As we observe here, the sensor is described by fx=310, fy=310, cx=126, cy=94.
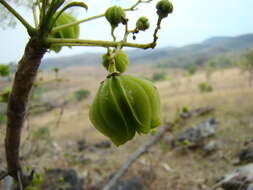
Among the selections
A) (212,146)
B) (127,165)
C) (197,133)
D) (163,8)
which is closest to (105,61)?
(163,8)

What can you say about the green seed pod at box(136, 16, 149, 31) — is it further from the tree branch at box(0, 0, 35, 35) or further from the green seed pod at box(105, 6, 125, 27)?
the tree branch at box(0, 0, 35, 35)

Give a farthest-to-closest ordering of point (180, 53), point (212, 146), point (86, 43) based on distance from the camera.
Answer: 1. point (180, 53)
2. point (212, 146)
3. point (86, 43)

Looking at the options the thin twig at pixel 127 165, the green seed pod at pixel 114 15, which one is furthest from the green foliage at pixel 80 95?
the green seed pod at pixel 114 15

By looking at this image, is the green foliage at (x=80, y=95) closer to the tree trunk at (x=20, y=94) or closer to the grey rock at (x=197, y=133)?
the grey rock at (x=197, y=133)

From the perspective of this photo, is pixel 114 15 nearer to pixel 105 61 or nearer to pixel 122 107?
pixel 105 61

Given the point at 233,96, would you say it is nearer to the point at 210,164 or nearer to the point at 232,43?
the point at 210,164

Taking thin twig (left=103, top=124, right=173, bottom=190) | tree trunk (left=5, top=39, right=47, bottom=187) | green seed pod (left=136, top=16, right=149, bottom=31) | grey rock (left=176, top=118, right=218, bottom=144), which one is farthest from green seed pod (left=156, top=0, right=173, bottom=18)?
grey rock (left=176, top=118, right=218, bottom=144)

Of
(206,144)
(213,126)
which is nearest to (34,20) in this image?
(206,144)
